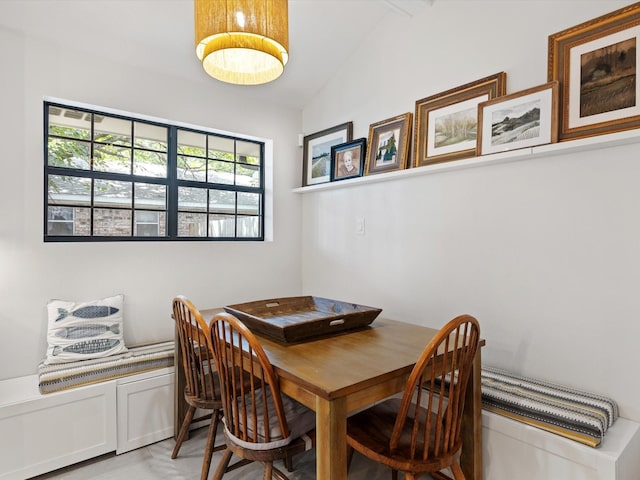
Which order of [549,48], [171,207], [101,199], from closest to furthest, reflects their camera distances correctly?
[549,48]
[101,199]
[171,207]

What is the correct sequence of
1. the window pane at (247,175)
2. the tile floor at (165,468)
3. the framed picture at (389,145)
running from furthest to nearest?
the window pane at (247,175)
the framed picture at (389,145)
the tile floor at (165,468)

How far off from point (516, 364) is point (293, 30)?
8.64 feet

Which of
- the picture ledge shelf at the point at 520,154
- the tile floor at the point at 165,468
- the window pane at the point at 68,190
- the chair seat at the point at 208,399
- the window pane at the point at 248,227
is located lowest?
the tile floor at the point at 165,468

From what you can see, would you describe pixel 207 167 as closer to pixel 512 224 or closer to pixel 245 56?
pixel 245 56

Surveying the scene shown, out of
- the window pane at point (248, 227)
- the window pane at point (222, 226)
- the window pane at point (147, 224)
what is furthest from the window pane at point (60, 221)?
the window pane at point (248, 227)

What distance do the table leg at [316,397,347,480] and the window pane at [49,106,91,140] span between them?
2437mm

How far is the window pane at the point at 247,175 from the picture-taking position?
3.37 m

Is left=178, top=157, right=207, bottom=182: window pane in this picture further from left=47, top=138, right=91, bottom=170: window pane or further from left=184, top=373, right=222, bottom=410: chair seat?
left=184, top=373, right=222, bottom=410: chair seat

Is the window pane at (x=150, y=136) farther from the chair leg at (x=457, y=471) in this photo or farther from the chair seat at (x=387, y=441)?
the chair leg at (x=457, y=471)

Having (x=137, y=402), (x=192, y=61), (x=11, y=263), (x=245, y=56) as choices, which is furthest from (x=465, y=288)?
(x=11, y=263)

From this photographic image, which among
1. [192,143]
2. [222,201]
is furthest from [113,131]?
[222,201]

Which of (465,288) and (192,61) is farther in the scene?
(192,61)

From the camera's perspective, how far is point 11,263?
2.26 meters

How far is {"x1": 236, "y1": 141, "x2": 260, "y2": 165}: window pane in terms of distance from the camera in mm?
3373
